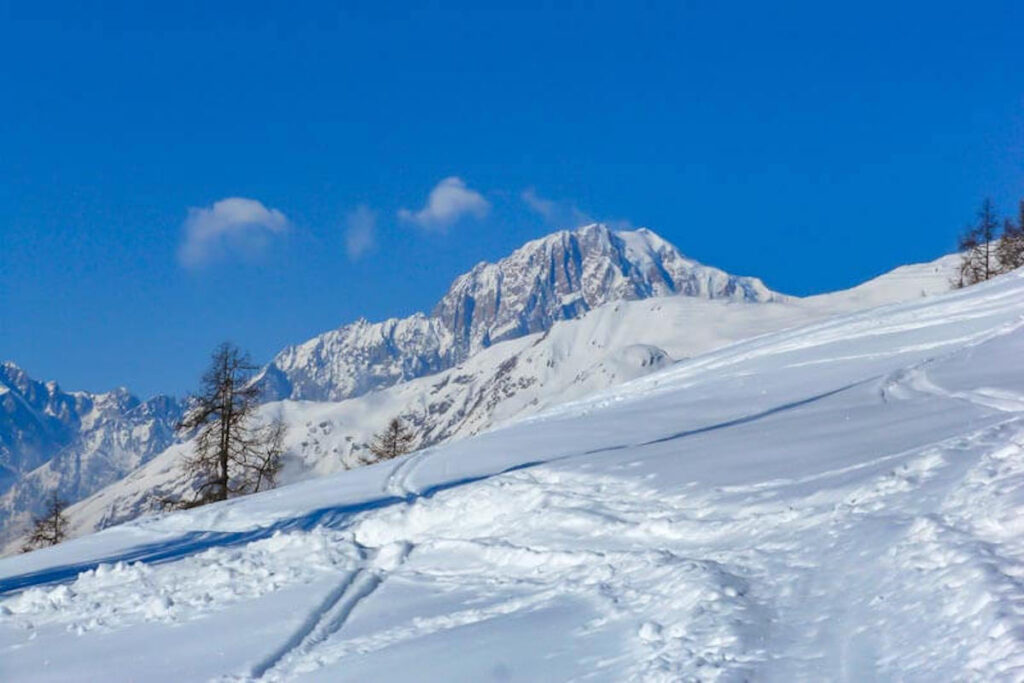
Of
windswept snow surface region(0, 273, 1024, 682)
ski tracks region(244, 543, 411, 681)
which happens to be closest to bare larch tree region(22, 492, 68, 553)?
windswept snow surface region(0, 273, 1024, 682)

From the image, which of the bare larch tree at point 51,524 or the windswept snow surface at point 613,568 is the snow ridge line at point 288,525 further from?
the bare larch tree at point 51,524

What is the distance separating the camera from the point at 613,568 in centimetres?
1157

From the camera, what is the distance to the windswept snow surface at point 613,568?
8266 millimetres

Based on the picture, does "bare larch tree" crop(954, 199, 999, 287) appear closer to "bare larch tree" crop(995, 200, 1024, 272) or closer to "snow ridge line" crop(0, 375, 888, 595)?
"bare larch tree" crop(995, 200, 1024, 272)

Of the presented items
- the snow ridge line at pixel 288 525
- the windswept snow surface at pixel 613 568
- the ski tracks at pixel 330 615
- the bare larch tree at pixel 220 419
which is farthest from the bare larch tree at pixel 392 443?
the ski tracks at pixel 330 615

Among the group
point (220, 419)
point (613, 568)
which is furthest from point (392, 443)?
point (613, 568)

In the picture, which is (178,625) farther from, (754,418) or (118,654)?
(754,418)

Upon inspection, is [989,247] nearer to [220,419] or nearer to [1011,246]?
[1011,246]

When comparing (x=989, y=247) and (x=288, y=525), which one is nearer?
(x=288, y=525)

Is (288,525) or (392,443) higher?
(392,443)

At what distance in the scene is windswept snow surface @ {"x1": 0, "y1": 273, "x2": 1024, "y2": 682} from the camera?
8.27 meters

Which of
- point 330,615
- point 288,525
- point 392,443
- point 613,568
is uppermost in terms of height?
point 392,443

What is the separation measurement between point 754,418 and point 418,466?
8.24m

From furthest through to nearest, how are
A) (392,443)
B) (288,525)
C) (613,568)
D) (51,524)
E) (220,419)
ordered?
1. (392,443)
2. (51,524)
3. (220,419)
4. (288,525)
5. (613,568)
